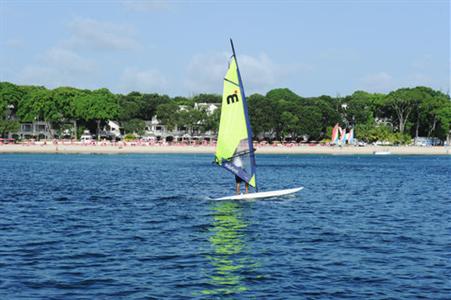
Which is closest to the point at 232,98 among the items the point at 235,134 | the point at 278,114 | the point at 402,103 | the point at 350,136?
the point at 235,134

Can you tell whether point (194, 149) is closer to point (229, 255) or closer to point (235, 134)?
point (235, 134)

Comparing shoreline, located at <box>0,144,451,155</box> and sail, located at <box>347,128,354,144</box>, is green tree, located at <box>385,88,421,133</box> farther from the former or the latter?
shoreline, located at <box>0,144,451,155</box>

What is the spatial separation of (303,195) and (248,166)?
37.2 ft

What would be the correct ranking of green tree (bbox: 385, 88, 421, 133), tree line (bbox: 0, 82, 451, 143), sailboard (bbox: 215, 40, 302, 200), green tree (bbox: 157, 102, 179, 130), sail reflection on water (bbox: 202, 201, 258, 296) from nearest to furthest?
sail reflection on water (bbox: 202, 201, 258, 296) < sailboard (bbox: 215, 40, 302, 200) < tree line (bbox: 0, 82, 451, 143) < green tree (bbox: 385, 88, 421, 133) < green tree (bbox: 157, 102, 179, 130)

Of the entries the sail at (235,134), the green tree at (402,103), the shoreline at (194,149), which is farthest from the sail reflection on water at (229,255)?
the green tree at (402,103)

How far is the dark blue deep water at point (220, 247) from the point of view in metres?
20.2

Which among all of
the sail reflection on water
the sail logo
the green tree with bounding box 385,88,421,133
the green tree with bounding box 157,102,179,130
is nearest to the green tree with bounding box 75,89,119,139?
the green tree with bounding box 157,102,179,130

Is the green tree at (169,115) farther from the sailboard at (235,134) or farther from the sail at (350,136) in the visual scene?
the sailboard at (235,134)

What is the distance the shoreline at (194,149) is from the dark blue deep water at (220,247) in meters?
104

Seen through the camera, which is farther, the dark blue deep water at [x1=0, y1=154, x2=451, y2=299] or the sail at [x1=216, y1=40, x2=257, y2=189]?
the sail at [x1=216, y1=40, x2=257, y2=189]

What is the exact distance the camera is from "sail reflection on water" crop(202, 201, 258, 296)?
811 inches

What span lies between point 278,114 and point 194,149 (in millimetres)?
30093

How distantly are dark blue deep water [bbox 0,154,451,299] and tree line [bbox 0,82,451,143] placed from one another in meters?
127

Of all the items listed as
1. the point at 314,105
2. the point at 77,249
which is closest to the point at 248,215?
the point at 77,249
